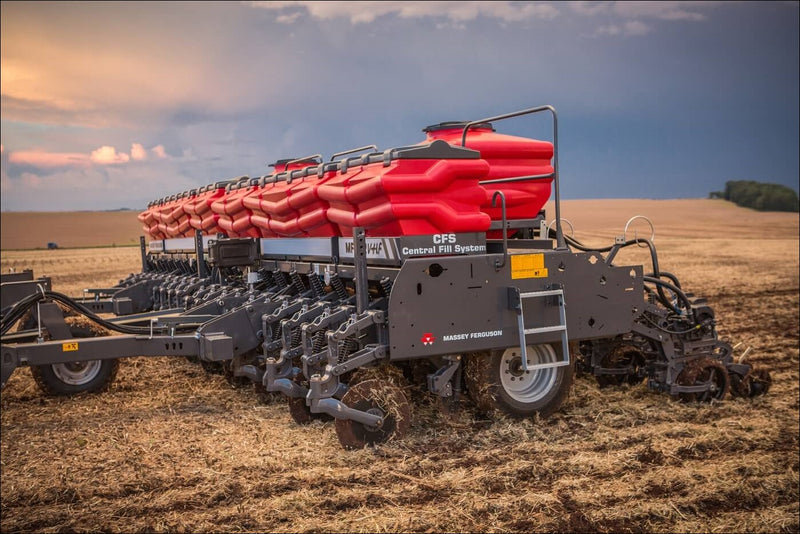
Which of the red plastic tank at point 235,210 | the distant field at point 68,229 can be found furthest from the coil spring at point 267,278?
the distant field at point 68,229

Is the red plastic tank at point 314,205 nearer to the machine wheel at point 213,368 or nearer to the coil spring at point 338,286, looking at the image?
the coil spring at point 338,286

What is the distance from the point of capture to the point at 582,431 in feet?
23.0

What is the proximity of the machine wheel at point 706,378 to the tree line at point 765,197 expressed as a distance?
5492cm

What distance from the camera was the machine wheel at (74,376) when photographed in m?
8.57

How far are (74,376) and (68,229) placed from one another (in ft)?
162

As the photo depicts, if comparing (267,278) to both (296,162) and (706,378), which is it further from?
(706,378)

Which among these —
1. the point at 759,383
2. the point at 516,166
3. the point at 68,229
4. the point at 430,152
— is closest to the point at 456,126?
the point at 516,166

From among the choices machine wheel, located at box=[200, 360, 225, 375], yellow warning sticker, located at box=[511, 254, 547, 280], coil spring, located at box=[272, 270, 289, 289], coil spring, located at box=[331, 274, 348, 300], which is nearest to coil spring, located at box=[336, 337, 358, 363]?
coil spring, located at box=[331, 274, 348, 300]

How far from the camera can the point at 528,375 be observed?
24.6 ft

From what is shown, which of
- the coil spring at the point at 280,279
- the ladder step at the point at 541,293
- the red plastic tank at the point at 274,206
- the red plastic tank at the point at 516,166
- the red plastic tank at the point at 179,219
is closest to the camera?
the ladder step at the point at 541,293

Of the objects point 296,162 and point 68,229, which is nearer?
point 296,162

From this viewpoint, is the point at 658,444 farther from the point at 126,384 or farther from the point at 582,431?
the point at 126,384

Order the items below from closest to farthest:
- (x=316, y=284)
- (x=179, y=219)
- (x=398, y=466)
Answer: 1. (x=398, y=466)
2. (x=316, y=284)
3. (x=179, y=219)

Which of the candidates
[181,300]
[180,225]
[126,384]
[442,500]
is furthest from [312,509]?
[180,225]
